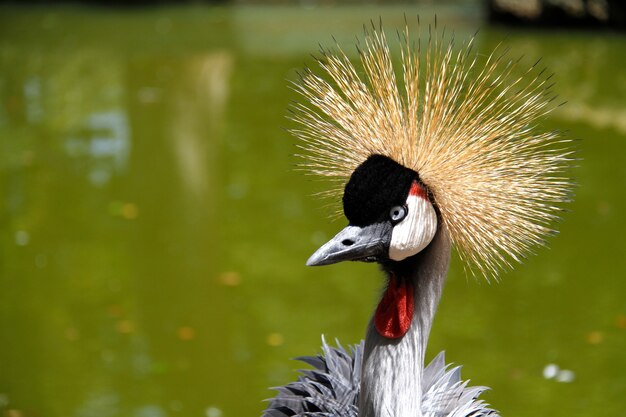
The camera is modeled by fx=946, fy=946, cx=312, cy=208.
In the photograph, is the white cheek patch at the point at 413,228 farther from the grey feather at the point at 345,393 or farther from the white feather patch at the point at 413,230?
the grey feather at the point at 345,393

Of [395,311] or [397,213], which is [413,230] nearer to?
[397,213]

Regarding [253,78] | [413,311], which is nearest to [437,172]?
[413,311]

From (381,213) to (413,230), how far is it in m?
0.07

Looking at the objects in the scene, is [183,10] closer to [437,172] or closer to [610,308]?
[610,308]

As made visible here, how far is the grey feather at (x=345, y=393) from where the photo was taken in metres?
2.08

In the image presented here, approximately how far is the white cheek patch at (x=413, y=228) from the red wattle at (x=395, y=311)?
72 millimetres

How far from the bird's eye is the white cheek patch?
0.01 meters

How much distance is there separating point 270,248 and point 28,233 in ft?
4.18

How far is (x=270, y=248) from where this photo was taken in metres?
4.75

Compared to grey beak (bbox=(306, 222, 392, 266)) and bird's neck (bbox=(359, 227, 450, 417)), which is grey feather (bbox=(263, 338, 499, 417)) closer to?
bird's neck (bbox=(359, 227, 450, 417))

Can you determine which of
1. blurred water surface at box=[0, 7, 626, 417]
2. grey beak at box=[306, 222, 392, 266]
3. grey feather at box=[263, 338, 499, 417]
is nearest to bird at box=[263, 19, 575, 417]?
grey beak at box=[306, 222, 392, 266]

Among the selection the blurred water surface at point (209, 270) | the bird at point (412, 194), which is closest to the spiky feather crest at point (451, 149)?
the bird at point (412, 194)

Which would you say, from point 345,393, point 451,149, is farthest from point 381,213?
point 345,393

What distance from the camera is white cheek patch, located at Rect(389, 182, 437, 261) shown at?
1.80 meters
